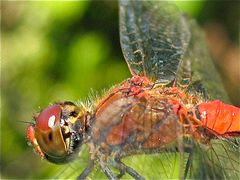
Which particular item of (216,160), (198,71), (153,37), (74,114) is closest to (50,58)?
(153,37)

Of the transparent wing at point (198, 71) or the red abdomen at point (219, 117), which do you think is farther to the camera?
the transparent wing at point (198, 71)

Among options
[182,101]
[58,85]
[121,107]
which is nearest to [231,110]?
[182,101]

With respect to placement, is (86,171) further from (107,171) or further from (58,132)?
(58,132)

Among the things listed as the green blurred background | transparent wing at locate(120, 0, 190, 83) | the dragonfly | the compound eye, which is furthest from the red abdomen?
the green blurred background

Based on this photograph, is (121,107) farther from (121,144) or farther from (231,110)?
(231,110)

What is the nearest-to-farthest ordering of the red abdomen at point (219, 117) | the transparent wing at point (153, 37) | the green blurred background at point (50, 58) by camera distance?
1. the red abdomen at point (219, 117)
2. the transparent wing at point (153, 37)
3. the green blurred background at point (50, 58)

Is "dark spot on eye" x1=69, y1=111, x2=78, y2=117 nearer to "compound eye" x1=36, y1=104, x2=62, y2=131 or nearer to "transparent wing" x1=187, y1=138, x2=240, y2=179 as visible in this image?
"compound eye" x1=36, y1=104, x2=62, y2=131

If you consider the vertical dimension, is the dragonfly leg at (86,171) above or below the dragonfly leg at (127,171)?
above

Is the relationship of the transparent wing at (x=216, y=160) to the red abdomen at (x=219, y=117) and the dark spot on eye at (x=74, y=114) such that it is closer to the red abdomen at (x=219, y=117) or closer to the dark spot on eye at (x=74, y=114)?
the red abdomen at (x=219, y=117)

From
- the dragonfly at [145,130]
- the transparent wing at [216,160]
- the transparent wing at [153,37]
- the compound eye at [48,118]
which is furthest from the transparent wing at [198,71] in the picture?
the compound eye at [48,118]
